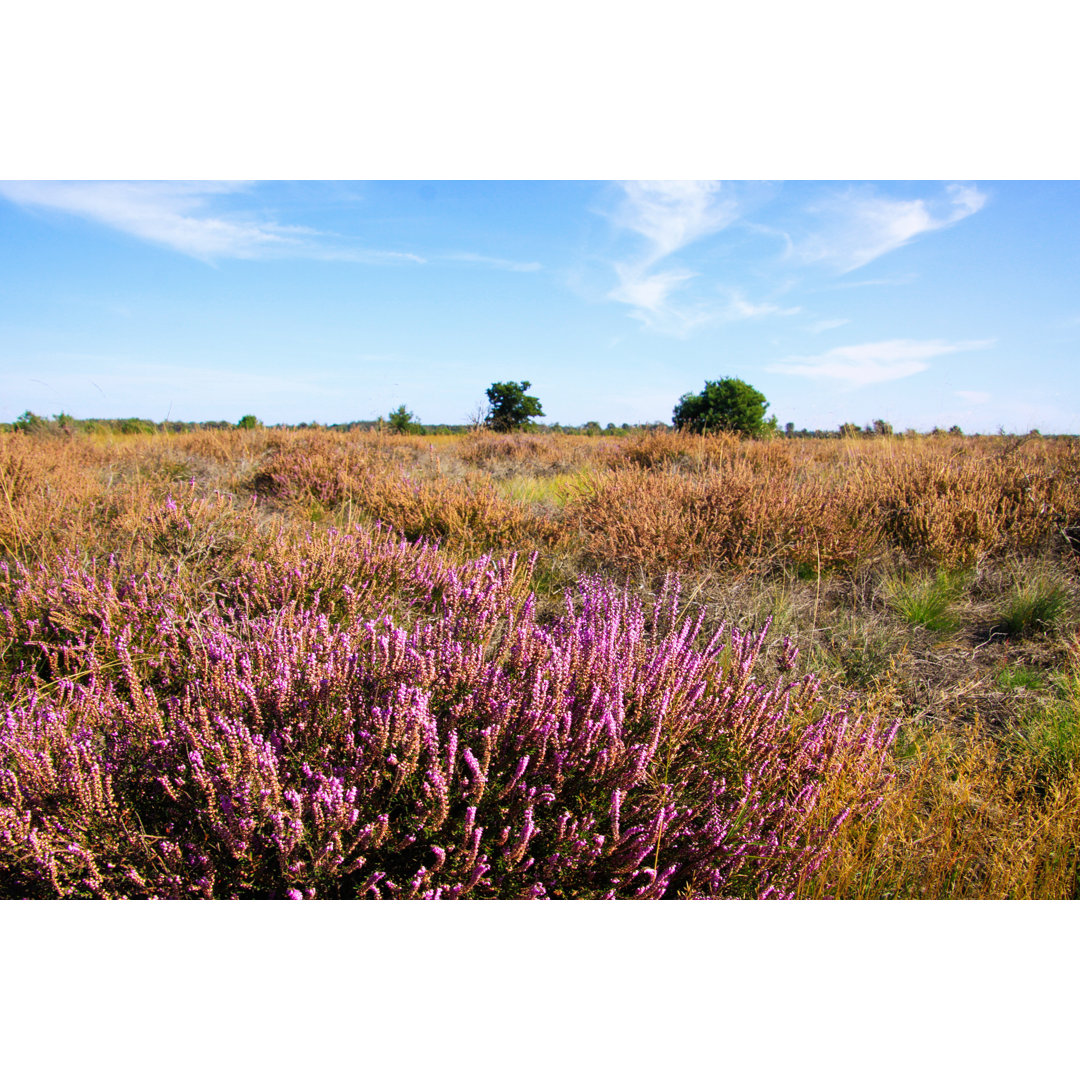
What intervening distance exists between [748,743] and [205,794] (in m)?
1.30

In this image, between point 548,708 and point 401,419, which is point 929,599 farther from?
point 401,419

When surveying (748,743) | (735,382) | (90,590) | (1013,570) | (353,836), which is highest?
(735,382)

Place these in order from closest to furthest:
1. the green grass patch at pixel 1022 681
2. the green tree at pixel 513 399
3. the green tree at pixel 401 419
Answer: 1. the green grass patch at pixel 1022 681
2. the green tree at pixel 401 419
3. the green tree at pixel 513 399

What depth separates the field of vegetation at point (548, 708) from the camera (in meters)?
1.18

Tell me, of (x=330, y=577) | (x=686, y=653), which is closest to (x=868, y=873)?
(x=686, y=653)

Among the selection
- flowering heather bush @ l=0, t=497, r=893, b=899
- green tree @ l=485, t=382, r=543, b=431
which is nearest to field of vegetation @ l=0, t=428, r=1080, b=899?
flowering heather bush @ l=0, t=497, r=893, b=899

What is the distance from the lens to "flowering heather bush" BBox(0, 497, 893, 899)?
1137 millimetres

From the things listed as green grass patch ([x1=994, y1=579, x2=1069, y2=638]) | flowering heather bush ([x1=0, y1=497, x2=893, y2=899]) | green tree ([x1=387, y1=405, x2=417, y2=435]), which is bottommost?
flowering heather bush ([x1=0, y1=497, x2=893, y2=899])

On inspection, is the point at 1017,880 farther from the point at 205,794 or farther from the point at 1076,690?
the point at 205,794

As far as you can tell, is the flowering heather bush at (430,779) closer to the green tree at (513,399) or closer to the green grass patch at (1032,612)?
the green grass patch at (1032,612)

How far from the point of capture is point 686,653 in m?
1.64

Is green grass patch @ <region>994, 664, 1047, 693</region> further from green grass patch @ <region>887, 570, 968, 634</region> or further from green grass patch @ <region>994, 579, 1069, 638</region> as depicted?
green grass patch @ <region>994, 579, 1069, 638</region>

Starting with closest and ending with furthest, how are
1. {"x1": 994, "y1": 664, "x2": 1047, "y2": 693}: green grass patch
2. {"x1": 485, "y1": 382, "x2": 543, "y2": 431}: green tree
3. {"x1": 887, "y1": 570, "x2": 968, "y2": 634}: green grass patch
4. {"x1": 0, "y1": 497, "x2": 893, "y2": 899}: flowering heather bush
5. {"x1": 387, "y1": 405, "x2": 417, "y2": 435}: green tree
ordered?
1. {"x1": 0, "y1": 497, "x2": 893, "y2": 899}: flowering heather bush
2. {"x1": 994, "y1": 664, "x2": 1047, "y2": 693}: green grass patch
3. {"x1": 887, "y1": 570, "x2": 968, "y2": 634}: green grass patch
4. {"x1": 387, "y1": 405, "x2": 417, "y2": 435}: green tree
5. {"x1": 485, "y1": 382, "x2": 543, "y2": 431}: green tree

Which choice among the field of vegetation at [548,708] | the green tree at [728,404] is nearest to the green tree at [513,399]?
the green tree at [728,404]
